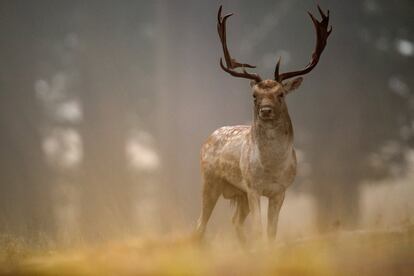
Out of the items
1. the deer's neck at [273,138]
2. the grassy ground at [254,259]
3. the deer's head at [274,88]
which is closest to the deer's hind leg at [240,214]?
the grassy ground at [254,259]

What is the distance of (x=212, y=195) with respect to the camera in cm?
476

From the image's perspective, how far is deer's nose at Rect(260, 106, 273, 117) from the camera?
151 inches

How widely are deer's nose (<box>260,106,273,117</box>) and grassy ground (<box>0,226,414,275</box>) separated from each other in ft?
2.98

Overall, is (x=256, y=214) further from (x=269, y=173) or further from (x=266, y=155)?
(x=266, y=155)

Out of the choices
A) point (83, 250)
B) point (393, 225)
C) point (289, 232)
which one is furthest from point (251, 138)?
point (83, 250)

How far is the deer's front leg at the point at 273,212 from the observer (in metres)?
4.16

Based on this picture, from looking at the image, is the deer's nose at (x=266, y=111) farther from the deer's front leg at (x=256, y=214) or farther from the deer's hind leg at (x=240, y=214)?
the deer's hind leg at (x=240, y=214)

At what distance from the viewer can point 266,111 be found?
12.6ft

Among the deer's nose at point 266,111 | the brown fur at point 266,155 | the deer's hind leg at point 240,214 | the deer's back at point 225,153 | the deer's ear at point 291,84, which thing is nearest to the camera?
the deer's nose at point 266,111

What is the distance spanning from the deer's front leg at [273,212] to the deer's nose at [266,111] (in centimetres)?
62

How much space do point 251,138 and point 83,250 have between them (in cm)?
180

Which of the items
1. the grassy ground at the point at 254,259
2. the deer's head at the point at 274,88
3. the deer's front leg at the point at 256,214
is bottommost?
the grassy ground at the point at 254,259

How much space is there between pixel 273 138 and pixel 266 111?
0.25m

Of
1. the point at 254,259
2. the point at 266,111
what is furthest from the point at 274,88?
the point at 254,259
